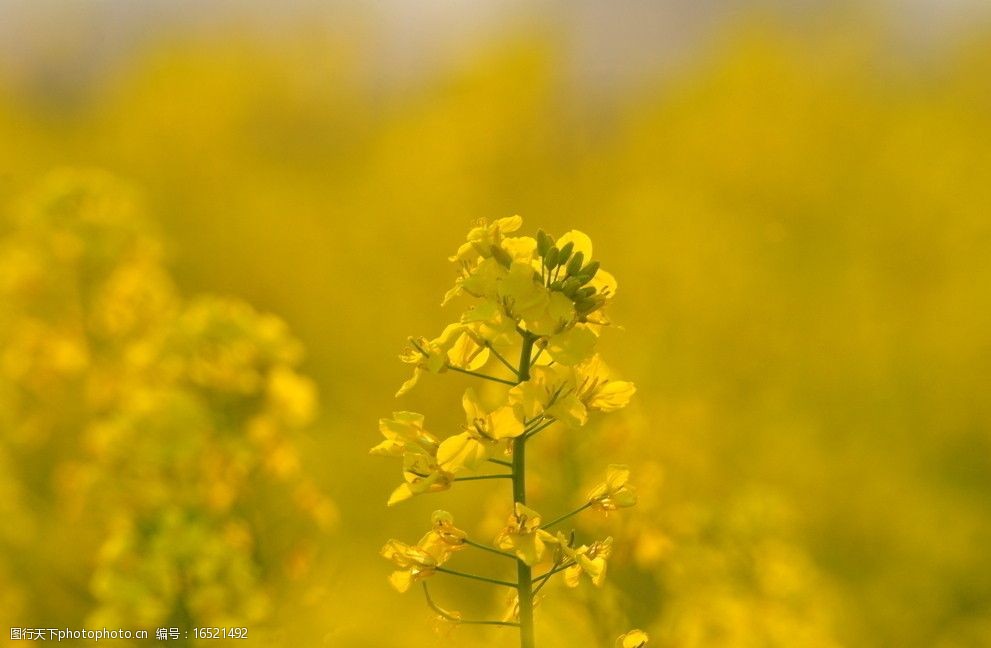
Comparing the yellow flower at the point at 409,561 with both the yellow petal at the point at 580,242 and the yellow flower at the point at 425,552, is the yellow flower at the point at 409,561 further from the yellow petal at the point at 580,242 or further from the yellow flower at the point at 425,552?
the yellow petal at the point at 580,242

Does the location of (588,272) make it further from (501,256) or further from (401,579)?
(401,579)

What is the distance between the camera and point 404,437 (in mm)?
914

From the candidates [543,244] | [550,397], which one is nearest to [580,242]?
[543,244]

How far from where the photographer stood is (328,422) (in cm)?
426

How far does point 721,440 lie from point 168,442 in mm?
2325

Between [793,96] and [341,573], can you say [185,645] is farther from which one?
[793,96]

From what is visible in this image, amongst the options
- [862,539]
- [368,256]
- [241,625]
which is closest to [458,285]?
[241,625]

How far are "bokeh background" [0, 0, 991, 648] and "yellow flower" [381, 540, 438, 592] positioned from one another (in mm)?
383

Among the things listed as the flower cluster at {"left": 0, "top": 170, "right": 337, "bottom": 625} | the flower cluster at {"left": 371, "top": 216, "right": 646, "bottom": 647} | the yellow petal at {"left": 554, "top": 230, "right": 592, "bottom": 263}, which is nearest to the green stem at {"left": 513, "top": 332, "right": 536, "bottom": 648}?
the flower cluster at {"left": 371, "top": 216, "right": 646, "bottom": 647}

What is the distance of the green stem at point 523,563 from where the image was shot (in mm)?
808

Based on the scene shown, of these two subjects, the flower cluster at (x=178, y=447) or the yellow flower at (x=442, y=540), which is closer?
the yellow flower at (x=442, y=540)

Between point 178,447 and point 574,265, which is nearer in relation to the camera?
point 574,265

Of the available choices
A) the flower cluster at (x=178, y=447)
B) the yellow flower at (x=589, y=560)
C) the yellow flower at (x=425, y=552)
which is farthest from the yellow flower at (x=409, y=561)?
the flower cluster at (x=178, y=447)

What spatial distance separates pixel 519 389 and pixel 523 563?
0.14 m
